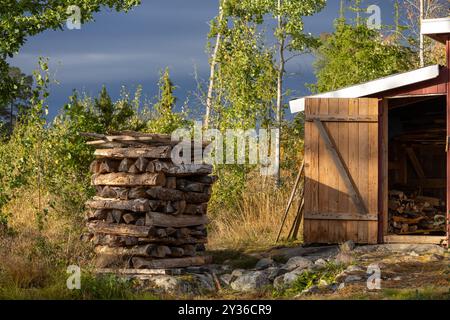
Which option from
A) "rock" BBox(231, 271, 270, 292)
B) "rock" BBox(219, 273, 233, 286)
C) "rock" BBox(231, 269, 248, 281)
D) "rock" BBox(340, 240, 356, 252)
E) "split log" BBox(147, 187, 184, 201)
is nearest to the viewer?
"rock" BBox(231, 271, 270, 292)

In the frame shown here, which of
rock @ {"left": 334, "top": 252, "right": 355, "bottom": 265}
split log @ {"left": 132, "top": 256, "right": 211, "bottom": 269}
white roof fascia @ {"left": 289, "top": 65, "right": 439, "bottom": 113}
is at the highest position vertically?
white roof fascia @ {"left": 289, "top": 65, "right": 439, "bottom": 113}

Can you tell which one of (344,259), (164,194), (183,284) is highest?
(164,194)

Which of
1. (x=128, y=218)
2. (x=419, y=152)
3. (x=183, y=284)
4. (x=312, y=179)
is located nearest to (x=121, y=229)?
(x=128, y=218)

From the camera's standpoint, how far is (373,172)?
44.2 ft

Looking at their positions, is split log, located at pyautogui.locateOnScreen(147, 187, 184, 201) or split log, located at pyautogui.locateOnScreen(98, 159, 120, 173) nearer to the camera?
split log, located at pyautogui.locateOnScreen(147, 187, 184, 201)

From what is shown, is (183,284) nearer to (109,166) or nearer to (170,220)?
(170,220)

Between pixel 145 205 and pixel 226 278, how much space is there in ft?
5.07

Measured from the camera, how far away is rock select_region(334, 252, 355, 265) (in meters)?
11.3

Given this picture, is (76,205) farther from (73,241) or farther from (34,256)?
(34,256)

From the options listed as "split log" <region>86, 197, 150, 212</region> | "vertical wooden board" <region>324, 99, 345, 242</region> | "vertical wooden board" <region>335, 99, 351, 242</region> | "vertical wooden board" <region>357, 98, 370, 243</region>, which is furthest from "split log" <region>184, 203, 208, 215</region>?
"vertical wooden board" <region>357, 98, 370, 243</region>

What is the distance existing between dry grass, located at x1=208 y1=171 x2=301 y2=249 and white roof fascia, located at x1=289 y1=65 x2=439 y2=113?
8.77 feet

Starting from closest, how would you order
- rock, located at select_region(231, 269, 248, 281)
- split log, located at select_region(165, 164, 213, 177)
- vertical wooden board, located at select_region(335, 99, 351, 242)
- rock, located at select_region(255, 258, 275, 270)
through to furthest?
rock, located at select_region(231, 269, 248, 281)
split log, located at select_region(165, 164, 213, 177)
rock, located at select_region(255, 258, 275, 270)
vertical wooden board, located at select_region(335, 99, 351, 242)

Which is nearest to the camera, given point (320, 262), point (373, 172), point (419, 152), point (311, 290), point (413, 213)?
point (311, 290)

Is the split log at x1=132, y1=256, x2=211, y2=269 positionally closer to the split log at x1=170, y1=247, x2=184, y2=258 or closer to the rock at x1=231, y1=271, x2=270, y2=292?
the split log at x1=170, y1=247, x2=184, y2=258
